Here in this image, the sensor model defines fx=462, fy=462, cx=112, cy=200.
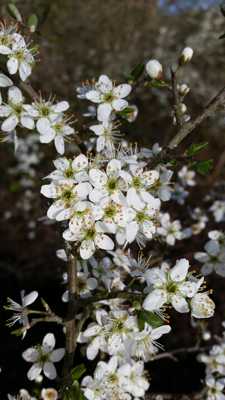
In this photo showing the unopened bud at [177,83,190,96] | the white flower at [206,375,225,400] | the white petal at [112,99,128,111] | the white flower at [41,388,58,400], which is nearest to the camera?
the white flower at [41,388,58,400]

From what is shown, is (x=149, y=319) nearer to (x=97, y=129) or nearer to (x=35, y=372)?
(x=35, y=372)

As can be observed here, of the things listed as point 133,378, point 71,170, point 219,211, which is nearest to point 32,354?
point 133,378

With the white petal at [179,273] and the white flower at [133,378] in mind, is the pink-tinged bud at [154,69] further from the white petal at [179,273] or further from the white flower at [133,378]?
the white flower at [133,378]

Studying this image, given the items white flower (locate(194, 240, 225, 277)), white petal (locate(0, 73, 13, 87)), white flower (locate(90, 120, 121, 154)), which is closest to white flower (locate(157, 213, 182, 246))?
white flower (locate(194, 240, 225, 277))

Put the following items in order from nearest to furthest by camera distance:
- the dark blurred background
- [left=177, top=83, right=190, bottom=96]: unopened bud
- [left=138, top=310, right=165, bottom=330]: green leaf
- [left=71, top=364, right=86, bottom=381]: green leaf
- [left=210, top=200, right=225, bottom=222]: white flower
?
1. [left=138, top=310, right=165, bottom=330]: green leaf
2. [left=71, top=364, right=86, bottom=381]: green leaf
3. [left=177, top=83, right=190, bottom=96]: unopened bud
4. [left=210, top=200, right=225, bottom=222]: white flower
5. the dark blurred background

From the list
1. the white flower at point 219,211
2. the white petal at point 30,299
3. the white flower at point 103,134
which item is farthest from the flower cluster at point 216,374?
the white flower at point 103,134

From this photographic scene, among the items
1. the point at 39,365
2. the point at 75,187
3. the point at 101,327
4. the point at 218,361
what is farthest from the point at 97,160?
the point at 218,361

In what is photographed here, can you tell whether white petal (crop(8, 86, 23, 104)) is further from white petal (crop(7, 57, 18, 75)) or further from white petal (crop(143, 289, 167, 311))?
white petal (crop(143, 289, 167, 311))
